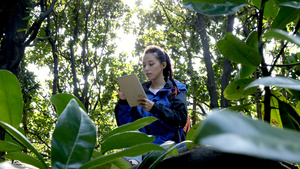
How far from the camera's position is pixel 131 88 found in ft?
6.76

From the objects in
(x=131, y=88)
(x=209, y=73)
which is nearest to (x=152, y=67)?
(x=131, y=88)

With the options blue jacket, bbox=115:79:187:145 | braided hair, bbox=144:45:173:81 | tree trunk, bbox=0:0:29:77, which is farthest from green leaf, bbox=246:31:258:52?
tree trunk, bbox=0:0:29:77

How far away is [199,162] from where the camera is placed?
0.36 meters

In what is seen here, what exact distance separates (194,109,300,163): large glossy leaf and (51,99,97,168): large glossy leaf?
0.27m

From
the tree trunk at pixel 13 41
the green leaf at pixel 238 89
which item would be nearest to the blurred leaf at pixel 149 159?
the green leaf at pixel 238 89

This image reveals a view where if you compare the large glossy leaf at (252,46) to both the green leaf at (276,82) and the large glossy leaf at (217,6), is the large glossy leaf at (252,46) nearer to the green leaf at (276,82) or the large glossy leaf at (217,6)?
the large glossy leaf at (217,6)

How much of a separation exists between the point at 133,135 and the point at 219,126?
34 cm

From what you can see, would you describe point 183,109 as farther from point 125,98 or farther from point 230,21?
point 230,21

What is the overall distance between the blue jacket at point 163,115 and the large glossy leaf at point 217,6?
1.58m

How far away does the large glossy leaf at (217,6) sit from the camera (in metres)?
0.42

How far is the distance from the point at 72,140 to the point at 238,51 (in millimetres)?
283

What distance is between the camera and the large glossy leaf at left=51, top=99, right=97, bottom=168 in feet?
1.23

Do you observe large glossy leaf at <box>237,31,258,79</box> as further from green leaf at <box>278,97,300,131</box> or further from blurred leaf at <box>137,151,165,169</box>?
blurred leaf at <box>137,151,165,169</box>

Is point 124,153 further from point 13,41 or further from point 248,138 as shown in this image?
point 13,41
